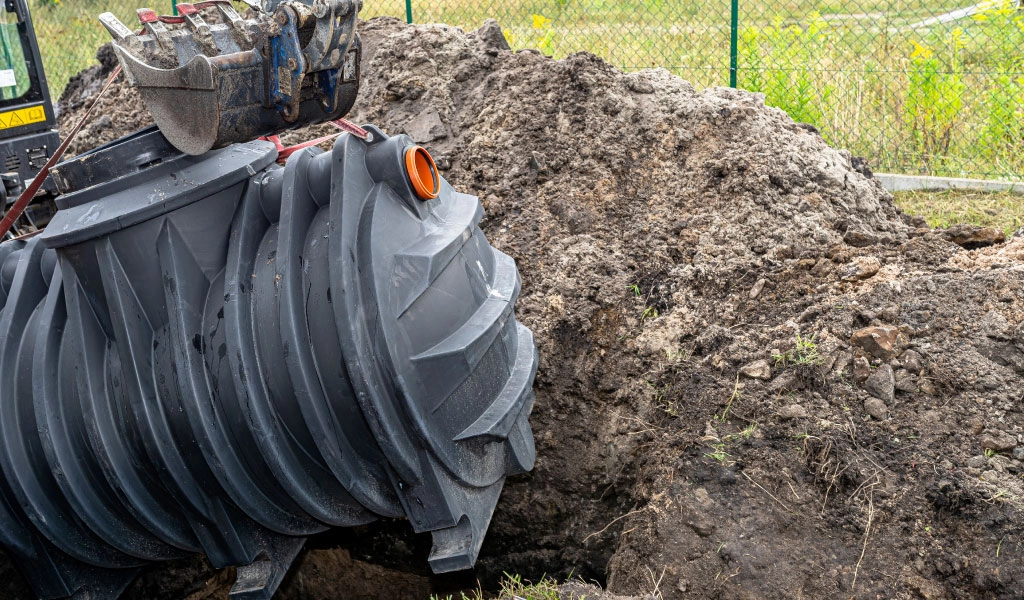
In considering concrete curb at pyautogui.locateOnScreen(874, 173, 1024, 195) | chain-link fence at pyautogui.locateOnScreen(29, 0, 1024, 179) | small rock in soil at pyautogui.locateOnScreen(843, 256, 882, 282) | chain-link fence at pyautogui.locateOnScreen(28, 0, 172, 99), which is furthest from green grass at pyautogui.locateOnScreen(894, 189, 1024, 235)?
chain-link fence at pyautogui.locateOnScreen(28, 0, 172, 99)

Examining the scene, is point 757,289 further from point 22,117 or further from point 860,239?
point 22,117

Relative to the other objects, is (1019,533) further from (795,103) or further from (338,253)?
(795,103)

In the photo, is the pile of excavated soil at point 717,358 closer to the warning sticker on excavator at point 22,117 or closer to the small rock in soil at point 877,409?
the small rock in soil at point 877,409

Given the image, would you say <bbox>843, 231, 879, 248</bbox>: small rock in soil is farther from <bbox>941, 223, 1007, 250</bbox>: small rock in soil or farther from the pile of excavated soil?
<bbox>941, 223, 1007, 250</bbox>: small rock in soil

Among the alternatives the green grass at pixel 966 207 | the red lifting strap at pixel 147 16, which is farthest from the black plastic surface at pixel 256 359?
the green grass at pixel 966 207

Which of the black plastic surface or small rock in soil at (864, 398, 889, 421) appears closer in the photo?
the black plastic surface

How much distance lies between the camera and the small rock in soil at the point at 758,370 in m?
2.80

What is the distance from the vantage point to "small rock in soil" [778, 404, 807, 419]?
8.75 feet

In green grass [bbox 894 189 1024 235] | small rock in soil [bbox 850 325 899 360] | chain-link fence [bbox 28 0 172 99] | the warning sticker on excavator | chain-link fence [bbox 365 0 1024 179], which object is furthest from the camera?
chain-link fence [bbox 28 0 172 99]

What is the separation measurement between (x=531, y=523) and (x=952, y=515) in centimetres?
141

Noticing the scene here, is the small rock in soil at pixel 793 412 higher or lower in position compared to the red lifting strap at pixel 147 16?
lower

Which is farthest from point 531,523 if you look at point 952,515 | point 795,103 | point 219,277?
point 795,103

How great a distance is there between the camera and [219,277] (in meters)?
2.05

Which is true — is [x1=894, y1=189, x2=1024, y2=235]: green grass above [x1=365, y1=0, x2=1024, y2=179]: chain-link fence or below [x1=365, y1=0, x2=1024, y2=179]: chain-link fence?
below
